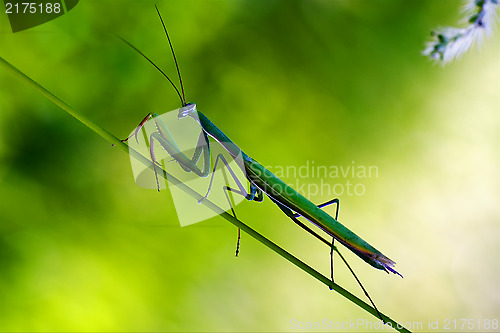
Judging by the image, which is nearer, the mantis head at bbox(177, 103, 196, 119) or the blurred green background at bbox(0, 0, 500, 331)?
the mantis head at bbox(177, 103, 196, 119)

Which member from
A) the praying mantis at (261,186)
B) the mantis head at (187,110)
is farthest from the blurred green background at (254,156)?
the mantis head at (187,110)

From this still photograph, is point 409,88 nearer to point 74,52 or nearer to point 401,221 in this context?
point 401,221

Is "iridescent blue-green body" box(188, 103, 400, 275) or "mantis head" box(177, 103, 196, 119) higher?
"mantis head" box(177, 103, 196, 119)

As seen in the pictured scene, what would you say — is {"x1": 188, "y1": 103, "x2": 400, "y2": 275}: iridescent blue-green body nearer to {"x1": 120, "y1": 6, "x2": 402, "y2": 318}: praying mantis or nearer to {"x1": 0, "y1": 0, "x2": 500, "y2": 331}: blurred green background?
{"x1": 120, "y1": 6, "x2": 402, "y2": 318}: praying mantis

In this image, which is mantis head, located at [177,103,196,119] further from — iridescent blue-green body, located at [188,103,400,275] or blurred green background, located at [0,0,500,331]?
blurred green background, located at [0,0,500,331]

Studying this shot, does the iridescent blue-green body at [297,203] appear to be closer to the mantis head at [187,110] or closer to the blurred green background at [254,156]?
the mantis head at [187,110]

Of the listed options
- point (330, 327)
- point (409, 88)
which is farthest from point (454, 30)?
point (330, 327)

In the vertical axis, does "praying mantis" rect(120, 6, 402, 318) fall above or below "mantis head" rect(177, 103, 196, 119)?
below

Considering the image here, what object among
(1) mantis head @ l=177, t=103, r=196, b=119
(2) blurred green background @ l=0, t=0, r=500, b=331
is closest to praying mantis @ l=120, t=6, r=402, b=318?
(1) mantis head @ l=177, t=103, r=196, b=119
